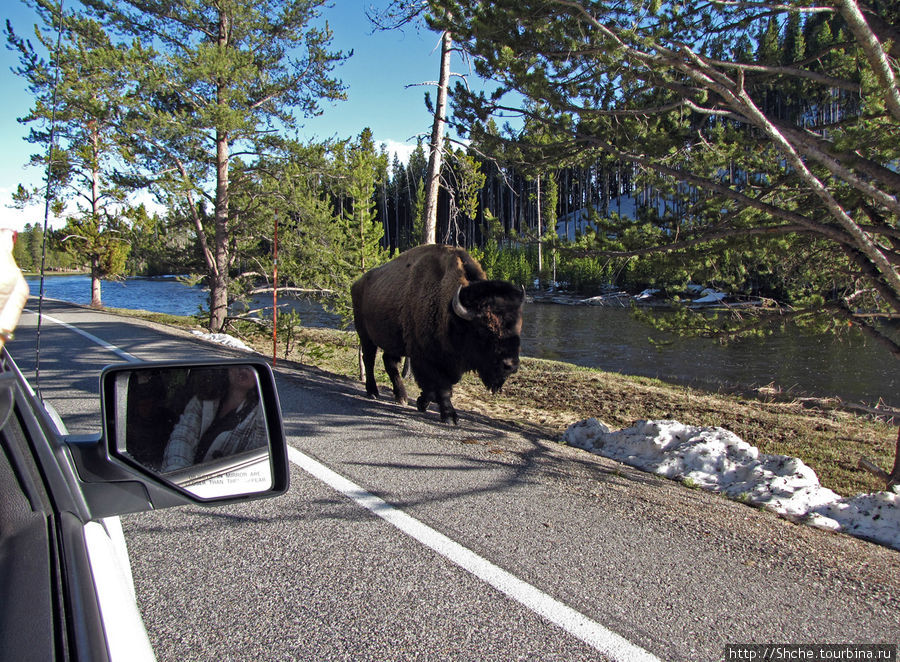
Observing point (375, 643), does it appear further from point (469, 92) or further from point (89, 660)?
point (469, 92)

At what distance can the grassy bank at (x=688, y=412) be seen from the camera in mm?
8203

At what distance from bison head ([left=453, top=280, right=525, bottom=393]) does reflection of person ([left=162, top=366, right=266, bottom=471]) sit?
4.51 meters

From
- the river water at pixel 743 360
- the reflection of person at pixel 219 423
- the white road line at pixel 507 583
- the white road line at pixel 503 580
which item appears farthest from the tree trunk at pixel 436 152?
the reflection of person at pixel 219 423

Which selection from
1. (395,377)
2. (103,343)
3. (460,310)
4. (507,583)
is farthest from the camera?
(103,343)

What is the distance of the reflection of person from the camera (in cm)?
161

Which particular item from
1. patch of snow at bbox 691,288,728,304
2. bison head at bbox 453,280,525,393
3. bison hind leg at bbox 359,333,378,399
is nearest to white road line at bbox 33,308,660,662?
bison head at bbox 453,280,525,393

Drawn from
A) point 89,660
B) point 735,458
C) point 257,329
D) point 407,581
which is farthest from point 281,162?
point 89,660

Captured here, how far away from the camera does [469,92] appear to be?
6.34 meters

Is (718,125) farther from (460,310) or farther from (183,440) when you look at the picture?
(183,440)

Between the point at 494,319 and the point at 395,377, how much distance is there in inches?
94.0

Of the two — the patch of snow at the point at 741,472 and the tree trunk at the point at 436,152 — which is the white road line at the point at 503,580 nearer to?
the patch of snow at the point at 741,472

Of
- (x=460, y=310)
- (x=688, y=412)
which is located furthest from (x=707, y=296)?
(x=688, y=412)

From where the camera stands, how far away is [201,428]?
1.70 m

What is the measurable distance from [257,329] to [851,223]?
13885 millimetres
